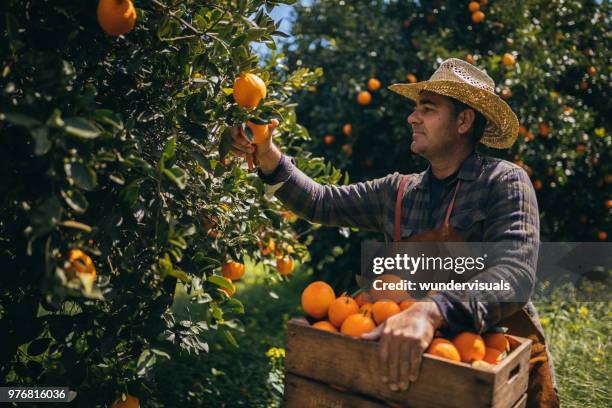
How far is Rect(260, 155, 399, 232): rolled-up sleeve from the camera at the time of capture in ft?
8.01

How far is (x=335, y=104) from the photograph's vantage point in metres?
5.19

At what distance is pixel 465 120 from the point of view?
7.75 feet

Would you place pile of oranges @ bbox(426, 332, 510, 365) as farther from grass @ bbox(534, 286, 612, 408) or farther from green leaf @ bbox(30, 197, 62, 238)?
grass @ bbox(534, 286, 612, 408)

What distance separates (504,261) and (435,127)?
2.45ft

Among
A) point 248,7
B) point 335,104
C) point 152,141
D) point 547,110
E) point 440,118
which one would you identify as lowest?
point 335,104

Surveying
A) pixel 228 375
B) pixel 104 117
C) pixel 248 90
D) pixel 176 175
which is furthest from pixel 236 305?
pixel 228 375

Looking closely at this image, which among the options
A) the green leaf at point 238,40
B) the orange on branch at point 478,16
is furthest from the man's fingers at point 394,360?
the orange on branch at point 478,16

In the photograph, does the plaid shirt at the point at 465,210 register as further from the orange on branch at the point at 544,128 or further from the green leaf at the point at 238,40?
the orange on branch at the point at 544,128

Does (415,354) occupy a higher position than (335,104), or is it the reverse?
(415,354)

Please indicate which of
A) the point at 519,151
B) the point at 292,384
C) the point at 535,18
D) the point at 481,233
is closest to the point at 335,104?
the point at 519,151

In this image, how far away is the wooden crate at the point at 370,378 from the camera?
1.41 meters

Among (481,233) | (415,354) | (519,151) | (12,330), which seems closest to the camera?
(415,354)

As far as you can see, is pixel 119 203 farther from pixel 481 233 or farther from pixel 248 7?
pixel 481 233

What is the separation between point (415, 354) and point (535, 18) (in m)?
5.61
